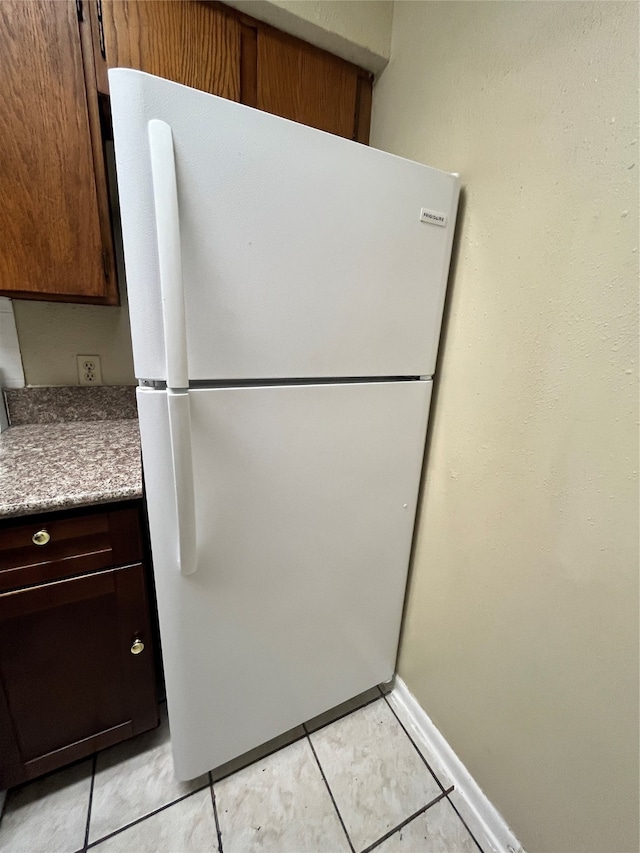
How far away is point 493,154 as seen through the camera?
81 cm

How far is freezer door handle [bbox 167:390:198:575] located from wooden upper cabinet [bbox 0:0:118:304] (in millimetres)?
598

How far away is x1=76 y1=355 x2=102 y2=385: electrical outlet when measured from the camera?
1.27 meters

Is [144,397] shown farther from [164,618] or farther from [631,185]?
[631,185]

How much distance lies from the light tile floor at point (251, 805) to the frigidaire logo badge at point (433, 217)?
5.21 ft

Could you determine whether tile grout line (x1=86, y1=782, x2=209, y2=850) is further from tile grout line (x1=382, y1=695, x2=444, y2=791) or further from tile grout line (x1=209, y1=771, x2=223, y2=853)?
tile grout line (x1=382, y1=695, x2=444, y2=791)

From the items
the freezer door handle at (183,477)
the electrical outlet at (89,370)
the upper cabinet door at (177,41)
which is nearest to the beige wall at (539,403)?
the upper cabinet door at (177,41)

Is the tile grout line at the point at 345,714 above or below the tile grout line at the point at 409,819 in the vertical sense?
below

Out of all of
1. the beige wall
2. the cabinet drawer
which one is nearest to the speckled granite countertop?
the cabinet drawer

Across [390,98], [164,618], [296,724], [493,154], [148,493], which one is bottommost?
[296,724]

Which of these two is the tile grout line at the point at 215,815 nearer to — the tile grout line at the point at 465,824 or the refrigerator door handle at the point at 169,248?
the tile grout line at the point at 465,824

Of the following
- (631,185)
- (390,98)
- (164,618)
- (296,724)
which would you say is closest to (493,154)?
(631,185)

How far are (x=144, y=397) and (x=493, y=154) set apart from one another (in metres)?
0.94

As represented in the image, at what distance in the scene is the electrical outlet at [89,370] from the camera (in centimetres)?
127

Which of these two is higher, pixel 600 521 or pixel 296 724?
pixel 600 521
